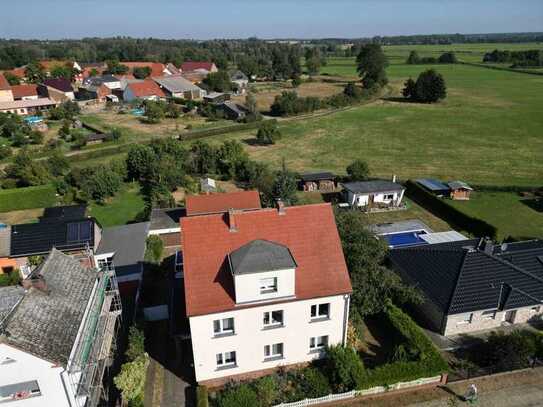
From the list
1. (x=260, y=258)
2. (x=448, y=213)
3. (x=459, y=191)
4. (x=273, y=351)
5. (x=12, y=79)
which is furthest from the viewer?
(x=12, y=79)

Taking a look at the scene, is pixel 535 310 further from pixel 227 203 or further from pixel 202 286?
pixel 227 203

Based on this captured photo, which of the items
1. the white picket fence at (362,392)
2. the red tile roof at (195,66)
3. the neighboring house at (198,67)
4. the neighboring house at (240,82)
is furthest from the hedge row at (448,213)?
the red tile roof at (195,66)

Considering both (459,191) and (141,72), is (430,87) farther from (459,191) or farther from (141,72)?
(141,72)

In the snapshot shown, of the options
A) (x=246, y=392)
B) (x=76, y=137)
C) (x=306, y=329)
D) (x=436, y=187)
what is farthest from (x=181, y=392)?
(x=76, y=137)

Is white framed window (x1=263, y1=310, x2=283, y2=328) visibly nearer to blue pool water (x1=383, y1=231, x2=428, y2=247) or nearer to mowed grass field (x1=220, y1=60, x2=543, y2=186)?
blue pool water (x1=383, y1=231, x2=428, y2=247)

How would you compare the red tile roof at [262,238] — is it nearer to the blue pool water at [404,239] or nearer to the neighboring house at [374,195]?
the blue pool water at [404,239]

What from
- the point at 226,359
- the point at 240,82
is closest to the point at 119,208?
the point at 226,359
